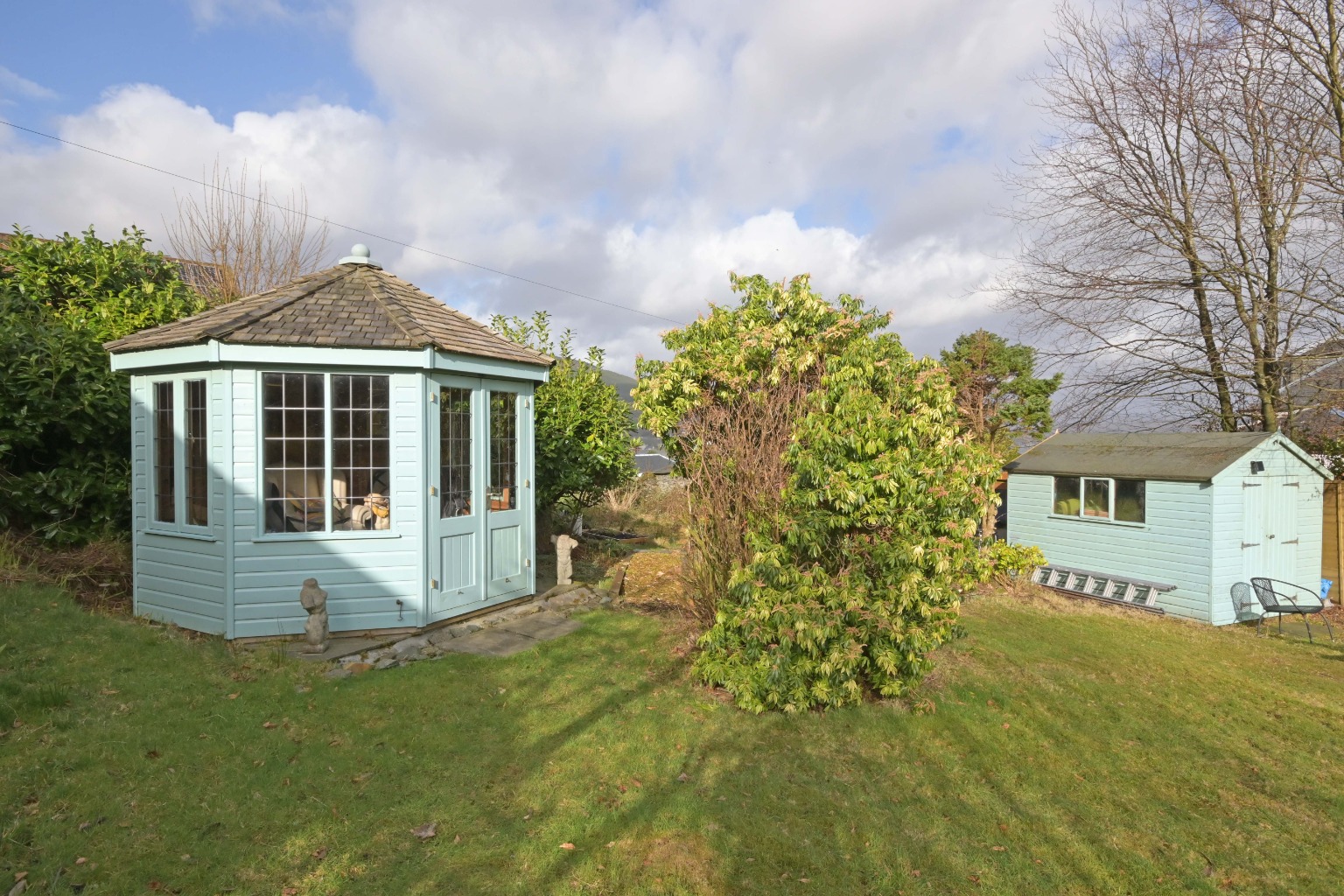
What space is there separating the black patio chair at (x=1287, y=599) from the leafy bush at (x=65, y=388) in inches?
661

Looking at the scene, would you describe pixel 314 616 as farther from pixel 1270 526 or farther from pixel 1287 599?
pixel 1270 526

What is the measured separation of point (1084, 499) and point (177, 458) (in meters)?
15.6

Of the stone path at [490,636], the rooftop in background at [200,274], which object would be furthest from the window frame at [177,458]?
the rooftop in background at [200,274]

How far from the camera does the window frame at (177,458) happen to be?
23.6ft

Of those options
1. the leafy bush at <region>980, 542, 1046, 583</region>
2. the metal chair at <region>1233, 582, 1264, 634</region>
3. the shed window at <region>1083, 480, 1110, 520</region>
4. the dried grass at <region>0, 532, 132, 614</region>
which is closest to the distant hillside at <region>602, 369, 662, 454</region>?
the dried grass at <region>0, 532, 132, 614</region>

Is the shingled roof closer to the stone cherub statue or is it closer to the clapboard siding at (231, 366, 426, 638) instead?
the clapboard siding at (231, 366, 426, 638)

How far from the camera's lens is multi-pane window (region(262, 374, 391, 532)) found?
7.19 metres

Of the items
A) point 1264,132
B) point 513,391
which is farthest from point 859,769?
point 1264,132

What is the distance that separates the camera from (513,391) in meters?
8.96

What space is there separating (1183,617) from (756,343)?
1087 cm

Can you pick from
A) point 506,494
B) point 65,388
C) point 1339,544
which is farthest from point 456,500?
point 1339,544

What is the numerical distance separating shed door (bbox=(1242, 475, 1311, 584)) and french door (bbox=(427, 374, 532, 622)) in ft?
41.0

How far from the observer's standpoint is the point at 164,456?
7703 mm

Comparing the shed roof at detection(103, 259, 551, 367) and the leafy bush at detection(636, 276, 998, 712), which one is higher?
the shed roof at detection(103, 259, 551, 367)
